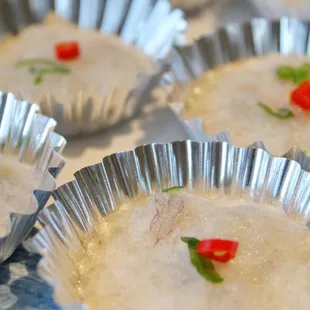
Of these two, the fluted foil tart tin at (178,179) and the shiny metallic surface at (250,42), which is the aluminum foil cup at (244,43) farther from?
the fluted foil tart tin at (178,179)

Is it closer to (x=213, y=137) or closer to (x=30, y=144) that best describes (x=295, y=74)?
(x=213, y=137)

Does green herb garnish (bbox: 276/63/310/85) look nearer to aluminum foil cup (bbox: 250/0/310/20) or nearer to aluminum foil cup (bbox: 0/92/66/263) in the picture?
aluminum foil cup (bbox: 250/0/310/20)

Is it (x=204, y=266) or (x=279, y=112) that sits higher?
(x=204, y=266)

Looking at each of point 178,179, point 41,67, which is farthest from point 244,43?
point 178,179

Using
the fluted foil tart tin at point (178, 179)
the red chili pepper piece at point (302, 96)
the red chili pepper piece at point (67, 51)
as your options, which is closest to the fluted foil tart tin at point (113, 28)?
the red chili pepper piece at point (67, 51)

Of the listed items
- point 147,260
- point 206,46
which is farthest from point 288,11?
point 147,260

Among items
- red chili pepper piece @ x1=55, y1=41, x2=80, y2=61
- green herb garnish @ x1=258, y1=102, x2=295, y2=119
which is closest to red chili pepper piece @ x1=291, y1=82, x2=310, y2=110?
green herb garnish @ x1=258, y1=102, x2=295, y2=119
